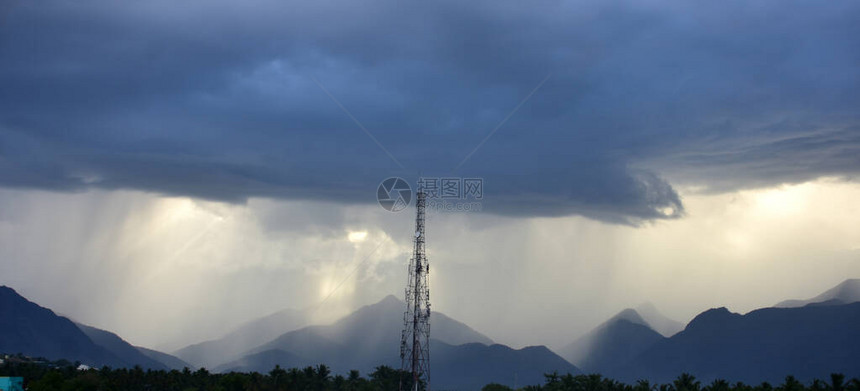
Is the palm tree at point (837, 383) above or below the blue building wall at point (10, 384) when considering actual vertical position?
Answer: above

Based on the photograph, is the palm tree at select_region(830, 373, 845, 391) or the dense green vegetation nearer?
the palm tree at select_region(830, 373, 845, 391)

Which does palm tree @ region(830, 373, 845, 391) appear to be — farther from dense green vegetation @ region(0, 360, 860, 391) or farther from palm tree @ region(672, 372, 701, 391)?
dense green vegetation @ region(0, 360, 860, 391)

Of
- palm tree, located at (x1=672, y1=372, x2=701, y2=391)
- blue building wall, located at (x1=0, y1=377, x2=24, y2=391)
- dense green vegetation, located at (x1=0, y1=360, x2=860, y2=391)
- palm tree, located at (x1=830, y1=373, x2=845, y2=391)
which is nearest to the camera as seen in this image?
palm tree, located at (x1=830, y1=373, x2=845, y2=391)

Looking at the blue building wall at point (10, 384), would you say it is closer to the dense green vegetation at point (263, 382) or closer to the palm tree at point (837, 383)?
the dense green vegetation at point (263, 382)

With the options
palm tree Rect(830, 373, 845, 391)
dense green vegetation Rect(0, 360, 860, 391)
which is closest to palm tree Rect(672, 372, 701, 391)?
dense green vegetation Rect(0, 360, 860, 391)

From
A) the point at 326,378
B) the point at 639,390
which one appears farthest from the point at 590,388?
the point at 326,378

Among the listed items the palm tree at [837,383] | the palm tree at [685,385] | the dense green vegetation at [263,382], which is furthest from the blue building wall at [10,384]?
the palm tree at [837,383]

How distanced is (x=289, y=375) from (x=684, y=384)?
77989 millimetres

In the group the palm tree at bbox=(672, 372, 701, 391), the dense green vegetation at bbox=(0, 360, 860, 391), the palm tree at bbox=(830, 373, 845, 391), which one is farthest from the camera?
the dense green vegetation at bbox=(0, 360, 860, 391)

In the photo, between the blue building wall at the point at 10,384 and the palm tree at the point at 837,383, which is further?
the blue building wall at the point at 10,384

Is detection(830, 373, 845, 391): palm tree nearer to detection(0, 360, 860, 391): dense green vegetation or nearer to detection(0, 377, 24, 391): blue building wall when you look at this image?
detection(0, 360, 860, 391): dense green vegetation

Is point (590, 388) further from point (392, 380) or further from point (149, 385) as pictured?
point (149, 385)

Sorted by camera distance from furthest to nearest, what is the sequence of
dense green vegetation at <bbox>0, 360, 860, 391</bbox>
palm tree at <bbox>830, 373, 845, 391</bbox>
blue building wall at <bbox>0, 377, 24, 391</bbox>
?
1. blue building wall at <bbox>0, 377, 24, 391</bbox>
2. dense green vegetation at <bbox>0, 360, 860, 391</bbox>
3. palm tree at <bbox>830, 373, 845, 391</bbox>

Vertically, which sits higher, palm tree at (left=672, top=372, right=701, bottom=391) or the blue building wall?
palm tree at (left=672, top=372, right=701, bottom=391)
